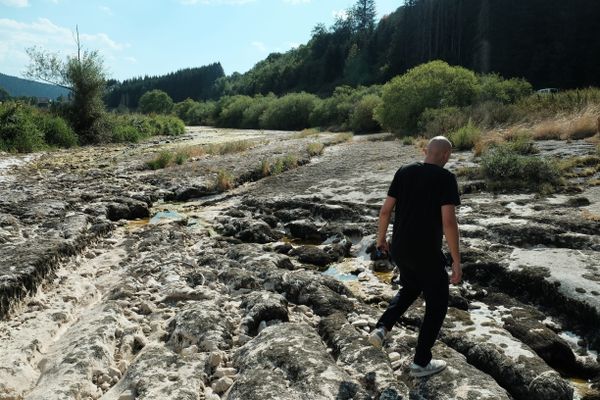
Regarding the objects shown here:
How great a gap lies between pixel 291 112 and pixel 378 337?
66517 millimetres

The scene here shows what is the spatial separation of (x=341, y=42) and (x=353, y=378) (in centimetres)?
12923

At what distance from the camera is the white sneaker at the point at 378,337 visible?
470 cm

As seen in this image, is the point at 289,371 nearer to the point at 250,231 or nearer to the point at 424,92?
the point at 250,231

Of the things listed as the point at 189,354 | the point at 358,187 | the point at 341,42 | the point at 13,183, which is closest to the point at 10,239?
the point at 189,354

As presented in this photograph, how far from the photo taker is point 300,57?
13575 cm

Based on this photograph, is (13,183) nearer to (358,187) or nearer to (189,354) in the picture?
(358,187)

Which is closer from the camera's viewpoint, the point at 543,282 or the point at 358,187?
the point at 543,282

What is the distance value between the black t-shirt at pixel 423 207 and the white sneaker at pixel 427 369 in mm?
932

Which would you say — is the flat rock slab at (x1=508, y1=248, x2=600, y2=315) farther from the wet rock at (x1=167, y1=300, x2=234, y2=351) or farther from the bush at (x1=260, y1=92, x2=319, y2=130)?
the bush at (x1=260, y1=92, x2=319, y2=130)

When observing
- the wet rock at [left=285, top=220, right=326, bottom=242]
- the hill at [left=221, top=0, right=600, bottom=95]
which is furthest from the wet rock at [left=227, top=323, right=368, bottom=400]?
the hill at [left=221, top=0, right=600, bottom=95]

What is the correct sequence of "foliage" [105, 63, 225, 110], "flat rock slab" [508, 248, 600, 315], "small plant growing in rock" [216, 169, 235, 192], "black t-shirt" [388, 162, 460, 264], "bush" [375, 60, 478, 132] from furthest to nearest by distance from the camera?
1. "foliage" [105, 63, 225, 110]
2. "bush" [375, 60, 478, 132]
3. "small plant growing in rock" [216, 169, 235, 192]
4. "flat rock slab" [508, 248, 600, 315]
5. "black t-shirt" [388, 162, 460, 264]

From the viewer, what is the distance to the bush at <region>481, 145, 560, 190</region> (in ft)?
38.9

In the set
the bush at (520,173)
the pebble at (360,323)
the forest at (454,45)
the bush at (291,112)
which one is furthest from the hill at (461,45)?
the pebble at (360,323)

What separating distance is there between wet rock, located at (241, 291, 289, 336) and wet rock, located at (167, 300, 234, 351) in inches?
9.5
